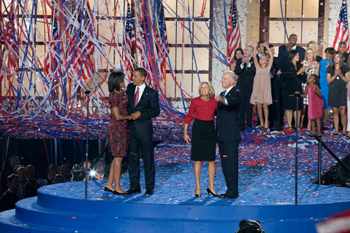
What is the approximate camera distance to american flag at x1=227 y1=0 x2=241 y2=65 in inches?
417

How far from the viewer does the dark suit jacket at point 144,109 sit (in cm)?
462

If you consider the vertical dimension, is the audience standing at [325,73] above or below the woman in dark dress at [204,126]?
above

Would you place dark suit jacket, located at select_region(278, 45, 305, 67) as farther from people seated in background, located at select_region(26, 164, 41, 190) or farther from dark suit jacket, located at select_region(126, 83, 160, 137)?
people seated in background, located at select_region(26, 164, 41, 190)

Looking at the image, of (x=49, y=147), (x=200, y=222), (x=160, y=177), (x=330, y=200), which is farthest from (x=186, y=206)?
(x=49, y=147)

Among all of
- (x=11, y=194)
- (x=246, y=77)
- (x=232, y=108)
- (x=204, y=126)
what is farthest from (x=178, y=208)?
(x=11, y=194)

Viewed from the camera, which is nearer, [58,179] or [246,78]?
[246,78]

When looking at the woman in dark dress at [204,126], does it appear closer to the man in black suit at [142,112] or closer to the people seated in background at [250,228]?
the man in black suit at [142,112]

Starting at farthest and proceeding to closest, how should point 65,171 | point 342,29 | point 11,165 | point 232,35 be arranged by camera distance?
point 232,35 < point 342,29 < point 11,165 < point 65,171

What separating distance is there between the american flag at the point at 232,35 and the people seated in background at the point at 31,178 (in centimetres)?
467

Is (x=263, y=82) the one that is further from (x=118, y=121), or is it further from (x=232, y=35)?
(x=118, y=121)

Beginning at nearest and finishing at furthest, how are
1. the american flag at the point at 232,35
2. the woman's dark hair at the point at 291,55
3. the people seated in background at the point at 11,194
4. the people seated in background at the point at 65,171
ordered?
the woman's dark hair at the point at 291,55 < the people seated in background at the point at 11,194 < the people seated in background at the point at 65,171 < the american flag at the point at 232,35

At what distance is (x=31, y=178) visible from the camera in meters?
9.27

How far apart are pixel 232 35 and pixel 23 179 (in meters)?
5.40

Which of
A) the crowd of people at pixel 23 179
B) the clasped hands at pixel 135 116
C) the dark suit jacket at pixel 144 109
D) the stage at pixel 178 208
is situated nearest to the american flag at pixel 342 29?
the stage at pixel 178 208
